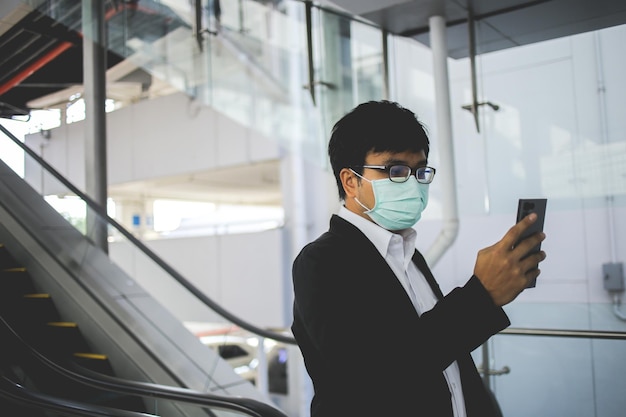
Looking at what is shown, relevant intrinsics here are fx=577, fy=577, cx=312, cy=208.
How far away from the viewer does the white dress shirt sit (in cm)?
116

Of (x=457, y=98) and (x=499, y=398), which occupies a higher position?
(x=457, y=98)

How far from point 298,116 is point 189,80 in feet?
3.78

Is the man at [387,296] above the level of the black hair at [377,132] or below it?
below

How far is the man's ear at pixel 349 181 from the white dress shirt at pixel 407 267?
4 centimetres

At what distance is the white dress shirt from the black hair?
5.8 inches

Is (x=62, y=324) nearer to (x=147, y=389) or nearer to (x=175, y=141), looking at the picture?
(x=147, y=389)

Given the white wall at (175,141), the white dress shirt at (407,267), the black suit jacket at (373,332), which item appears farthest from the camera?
the white wall at (175,141)

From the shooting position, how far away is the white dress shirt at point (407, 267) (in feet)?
3.80

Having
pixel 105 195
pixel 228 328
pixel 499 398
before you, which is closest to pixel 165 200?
pixel 105 195

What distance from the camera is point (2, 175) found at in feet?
15.6

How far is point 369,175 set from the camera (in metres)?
1.27

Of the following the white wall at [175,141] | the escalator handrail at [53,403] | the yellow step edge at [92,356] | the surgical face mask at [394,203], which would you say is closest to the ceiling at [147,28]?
the white wall at [175,141]

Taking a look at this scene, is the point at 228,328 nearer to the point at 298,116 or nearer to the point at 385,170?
the point at 298,116

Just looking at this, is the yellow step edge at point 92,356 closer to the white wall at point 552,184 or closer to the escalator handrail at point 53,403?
the escalator handrail at point 53,403
